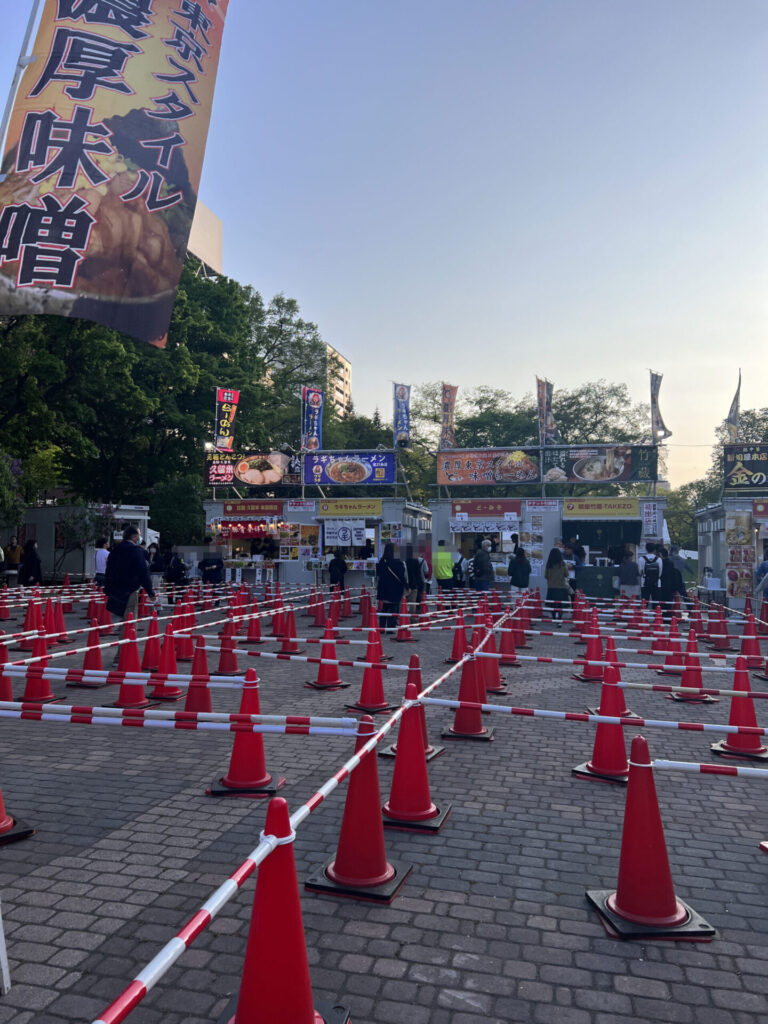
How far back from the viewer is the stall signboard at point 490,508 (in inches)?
916

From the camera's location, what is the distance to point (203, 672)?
7.50 metres

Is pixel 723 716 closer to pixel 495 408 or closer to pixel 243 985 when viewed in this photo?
pixel 243 985

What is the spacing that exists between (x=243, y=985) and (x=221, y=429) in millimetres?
25429

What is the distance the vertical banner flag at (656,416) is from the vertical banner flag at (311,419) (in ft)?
40.6

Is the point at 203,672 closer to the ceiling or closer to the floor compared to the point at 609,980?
closer to the ceiling

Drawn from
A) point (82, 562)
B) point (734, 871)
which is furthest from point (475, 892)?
point (82, 562)

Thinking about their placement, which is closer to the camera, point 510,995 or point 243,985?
point 243,985

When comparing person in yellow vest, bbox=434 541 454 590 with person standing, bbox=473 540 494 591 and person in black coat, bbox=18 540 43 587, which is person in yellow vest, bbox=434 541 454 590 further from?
person in black coat, bbox=18 540 43 587

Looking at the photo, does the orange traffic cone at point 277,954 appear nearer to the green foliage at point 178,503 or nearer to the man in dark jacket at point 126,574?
the man in dark jacket at point 126,574

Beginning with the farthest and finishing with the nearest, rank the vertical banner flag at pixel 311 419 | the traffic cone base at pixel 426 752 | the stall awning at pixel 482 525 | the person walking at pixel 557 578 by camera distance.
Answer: the vertical banner flag at pixel 311 419 → the stall awning at pixel 482 525 → the person walking at pixel 557 578 → the traffic cone base at pixel 426 752

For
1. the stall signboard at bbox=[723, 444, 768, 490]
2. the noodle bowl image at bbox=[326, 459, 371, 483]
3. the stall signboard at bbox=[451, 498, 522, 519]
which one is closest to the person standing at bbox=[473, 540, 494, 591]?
the stall signboard at bbox=[451, 498, 522, 519]

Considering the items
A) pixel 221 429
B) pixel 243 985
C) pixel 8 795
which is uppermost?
pixel 221 429

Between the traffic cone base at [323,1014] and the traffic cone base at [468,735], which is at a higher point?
the traffic cone base at [323,1014]

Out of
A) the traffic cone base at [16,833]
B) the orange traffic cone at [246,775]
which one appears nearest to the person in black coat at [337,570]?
the orange traffic cone at [246,775]
